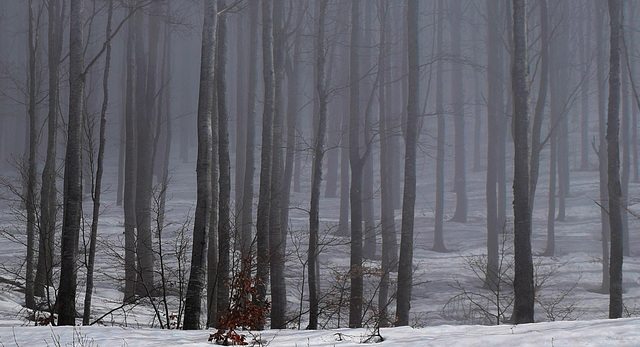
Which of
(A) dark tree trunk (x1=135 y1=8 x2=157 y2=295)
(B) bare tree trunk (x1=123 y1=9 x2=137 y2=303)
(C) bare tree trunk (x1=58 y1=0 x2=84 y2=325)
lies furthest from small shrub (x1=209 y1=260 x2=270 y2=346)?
(A) dark tree trunk (x1=135 y1=8 x2=157 y2=295)

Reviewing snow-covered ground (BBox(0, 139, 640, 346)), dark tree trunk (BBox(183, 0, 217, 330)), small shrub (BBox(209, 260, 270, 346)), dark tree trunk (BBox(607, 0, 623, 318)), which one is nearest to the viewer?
snow-covered ground (BBox(0, 139, 640, 346))

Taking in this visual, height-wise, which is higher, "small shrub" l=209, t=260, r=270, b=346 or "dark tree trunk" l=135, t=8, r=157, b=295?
"dark tree trunk" l=135, t=8, r=157, b=295

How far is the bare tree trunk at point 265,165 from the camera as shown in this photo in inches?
443

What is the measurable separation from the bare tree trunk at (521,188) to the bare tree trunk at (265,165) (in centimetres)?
415

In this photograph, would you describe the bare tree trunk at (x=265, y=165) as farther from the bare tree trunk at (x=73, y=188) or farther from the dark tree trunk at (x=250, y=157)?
the bare tree trunk at (x=73, y=188)

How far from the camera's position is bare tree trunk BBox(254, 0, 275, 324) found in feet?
36.9

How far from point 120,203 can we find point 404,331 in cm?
2539

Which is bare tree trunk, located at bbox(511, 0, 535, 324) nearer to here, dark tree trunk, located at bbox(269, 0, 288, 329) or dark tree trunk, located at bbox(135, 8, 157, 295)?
dark tree trunk, located at bbox(269, 0, 288, 329)

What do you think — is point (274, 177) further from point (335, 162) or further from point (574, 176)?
point (574, 176)

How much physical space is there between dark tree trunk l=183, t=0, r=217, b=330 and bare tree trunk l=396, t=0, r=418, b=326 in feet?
13.5

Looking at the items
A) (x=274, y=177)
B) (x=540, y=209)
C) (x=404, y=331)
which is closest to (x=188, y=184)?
(x=540, y=209)

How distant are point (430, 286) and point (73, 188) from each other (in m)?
10.7

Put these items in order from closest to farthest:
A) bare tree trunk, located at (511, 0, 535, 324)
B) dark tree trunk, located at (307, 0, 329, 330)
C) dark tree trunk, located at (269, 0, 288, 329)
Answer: bare tree trunk, located at (511, 0, 535, 324) → dark tree trunk, located at (307, 0, 329, 330) → dark tree trunk, located at (269, 0, 288, 329)

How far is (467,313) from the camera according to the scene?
49.7 feet
